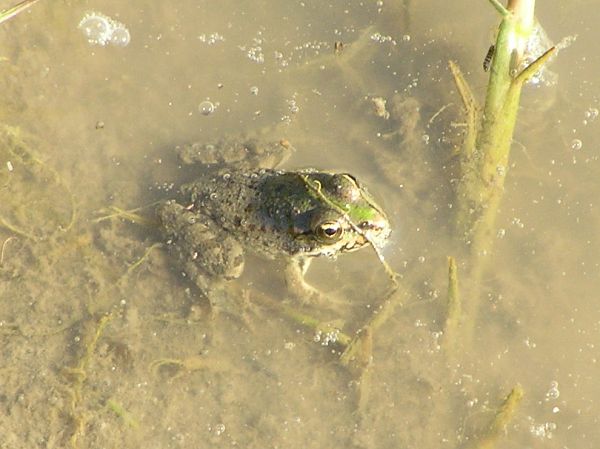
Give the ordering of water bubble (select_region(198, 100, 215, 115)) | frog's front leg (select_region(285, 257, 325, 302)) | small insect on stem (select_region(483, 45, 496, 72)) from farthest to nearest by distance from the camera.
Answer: water bubble (select_region(198, 100, 215, 115)), frog's front leg (select_region(285, 257, 325, 302)), small insect on stem (select_region(483, 45, 496, 72))

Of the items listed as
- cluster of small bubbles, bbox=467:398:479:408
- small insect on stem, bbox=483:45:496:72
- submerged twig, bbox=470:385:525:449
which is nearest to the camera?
small insect on stem, bbox=483:45:496:72

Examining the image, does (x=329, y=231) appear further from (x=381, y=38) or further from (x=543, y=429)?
(x=543, y=429)

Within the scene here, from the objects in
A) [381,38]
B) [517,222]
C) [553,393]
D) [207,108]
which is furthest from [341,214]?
[553,393]

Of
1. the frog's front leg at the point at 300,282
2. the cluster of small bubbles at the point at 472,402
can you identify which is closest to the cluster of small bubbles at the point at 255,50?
the frog's front leg at the point at 300,282

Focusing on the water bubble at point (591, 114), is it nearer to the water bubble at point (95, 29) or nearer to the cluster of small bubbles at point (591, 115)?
the cluster of small bubbles at point (591, 115)

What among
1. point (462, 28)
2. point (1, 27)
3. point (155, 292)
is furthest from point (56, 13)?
point (462, 28)

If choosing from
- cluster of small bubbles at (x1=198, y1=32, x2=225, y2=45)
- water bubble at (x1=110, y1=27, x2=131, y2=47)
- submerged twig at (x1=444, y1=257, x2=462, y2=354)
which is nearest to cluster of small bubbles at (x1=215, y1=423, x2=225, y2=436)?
submerged twig at (x1=444, y1=257, x2=462, y2=354)

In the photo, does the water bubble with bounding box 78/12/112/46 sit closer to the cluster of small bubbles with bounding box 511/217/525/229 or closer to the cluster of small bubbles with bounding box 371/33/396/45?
the cluster of small bubbles with bounding box 371/33/396/45

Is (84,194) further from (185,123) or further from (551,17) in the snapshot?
(551,17)
